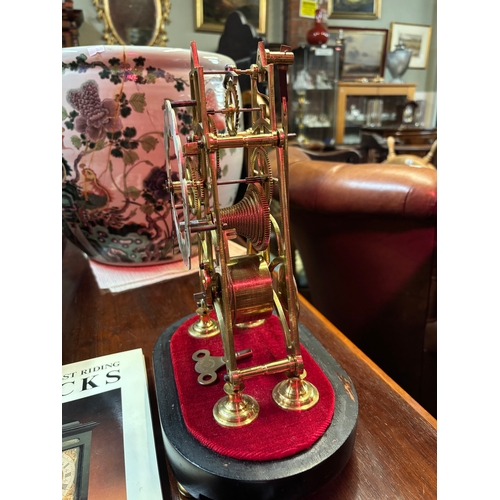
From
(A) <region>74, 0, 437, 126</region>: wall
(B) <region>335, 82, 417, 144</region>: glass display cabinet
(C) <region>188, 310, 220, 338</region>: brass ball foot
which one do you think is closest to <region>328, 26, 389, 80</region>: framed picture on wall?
(A) <region>74, 0, 437, 126</region>: wall

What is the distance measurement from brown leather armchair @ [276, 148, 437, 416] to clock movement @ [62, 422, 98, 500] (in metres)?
0.52

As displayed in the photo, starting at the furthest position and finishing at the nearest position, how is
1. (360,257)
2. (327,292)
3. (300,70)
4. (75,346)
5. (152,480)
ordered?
1. (300,70)
2. (327,292)
3. (360,257)
4. (75,346)
5. (152,480)

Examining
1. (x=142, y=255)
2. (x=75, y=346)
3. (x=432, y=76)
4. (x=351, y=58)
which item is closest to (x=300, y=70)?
(x=351, y=58)

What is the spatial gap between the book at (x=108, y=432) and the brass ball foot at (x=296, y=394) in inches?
4.5

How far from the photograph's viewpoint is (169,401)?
35cm

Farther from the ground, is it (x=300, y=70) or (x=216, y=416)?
(x=300, y=70)

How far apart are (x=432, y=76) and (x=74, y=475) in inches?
162

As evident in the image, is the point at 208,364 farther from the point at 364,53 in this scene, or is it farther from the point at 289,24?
the point at 364,53

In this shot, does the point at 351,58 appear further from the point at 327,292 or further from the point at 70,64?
the point at 70,64

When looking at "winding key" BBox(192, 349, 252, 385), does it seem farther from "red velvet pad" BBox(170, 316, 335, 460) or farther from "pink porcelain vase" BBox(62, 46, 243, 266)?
"pink porcelain vase" BBox(62, 46, 243, 266)

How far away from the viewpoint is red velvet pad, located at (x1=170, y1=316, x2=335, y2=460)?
30 centimetres

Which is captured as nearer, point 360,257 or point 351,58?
point 360,257

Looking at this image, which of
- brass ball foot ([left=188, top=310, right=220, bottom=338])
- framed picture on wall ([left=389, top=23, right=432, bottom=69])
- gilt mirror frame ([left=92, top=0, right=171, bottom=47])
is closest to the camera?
brass ball foot ([left=188, top=310, right=220, bottom=338])

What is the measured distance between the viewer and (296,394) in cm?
34
